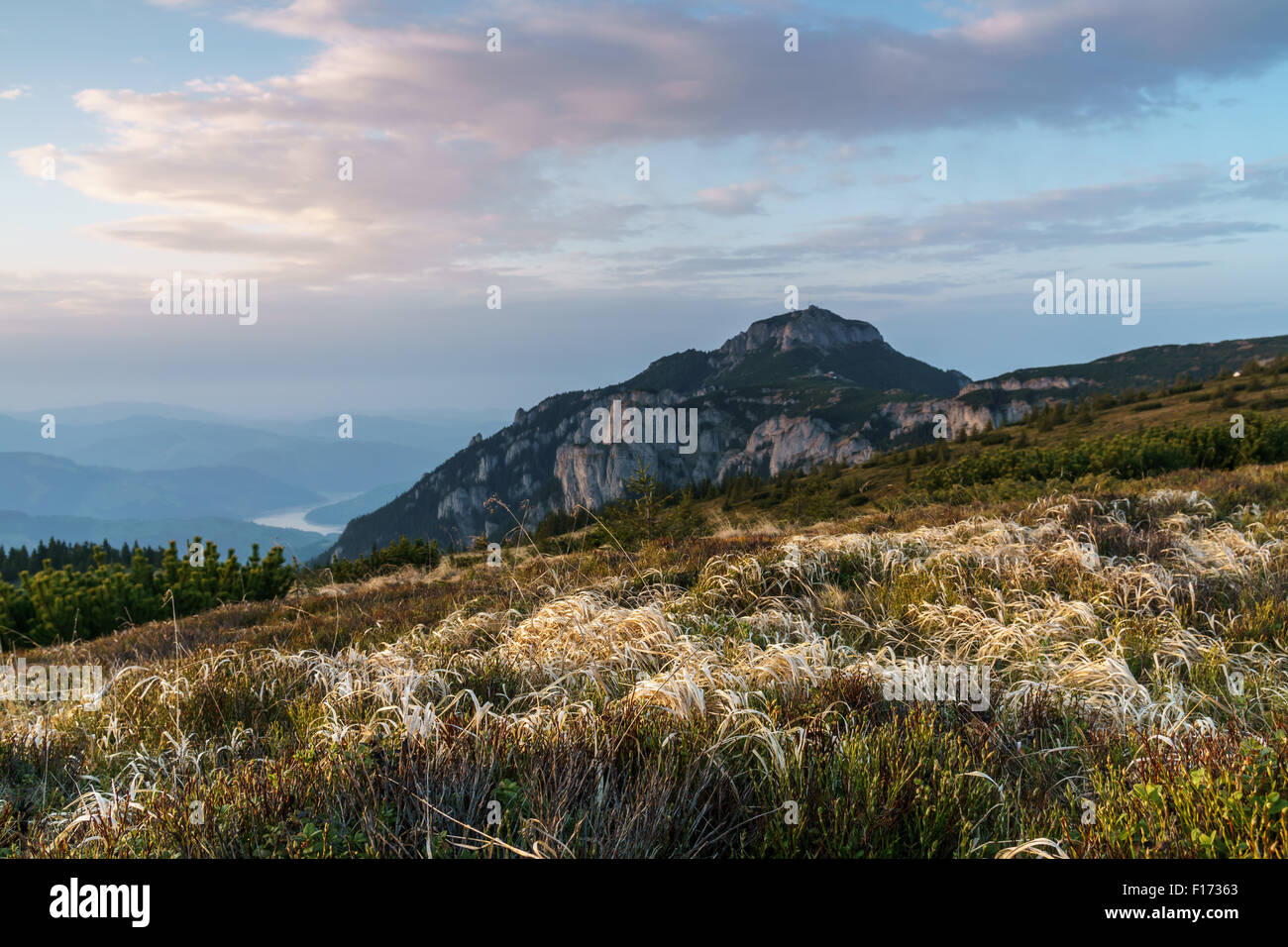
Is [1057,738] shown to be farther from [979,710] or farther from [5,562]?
[5,562]

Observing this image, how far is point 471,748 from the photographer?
137 inches

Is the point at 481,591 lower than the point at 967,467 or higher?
lower

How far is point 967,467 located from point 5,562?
85.8 metres

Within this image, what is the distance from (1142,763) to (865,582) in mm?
5450

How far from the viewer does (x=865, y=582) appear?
8.59 meters

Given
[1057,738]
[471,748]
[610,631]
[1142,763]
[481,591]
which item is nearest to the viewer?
[1142,763]

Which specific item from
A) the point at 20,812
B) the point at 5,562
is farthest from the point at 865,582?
the point at 5,562

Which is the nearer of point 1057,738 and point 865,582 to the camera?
point 1057,738

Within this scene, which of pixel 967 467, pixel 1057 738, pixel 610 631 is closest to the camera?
pixel 1057 738

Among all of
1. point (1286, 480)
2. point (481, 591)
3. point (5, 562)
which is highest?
point (1286, 480)

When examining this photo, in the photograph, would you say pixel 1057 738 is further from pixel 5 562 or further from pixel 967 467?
pixel 5 562
